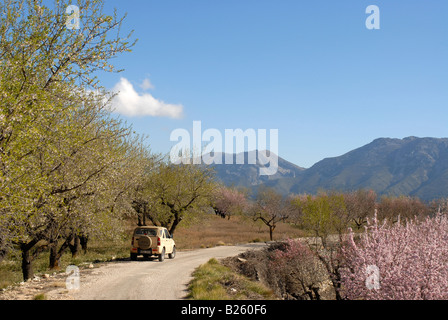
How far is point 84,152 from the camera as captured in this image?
58.2 feet

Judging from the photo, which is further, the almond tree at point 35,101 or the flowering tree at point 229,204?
the flowering tree at point 229,204

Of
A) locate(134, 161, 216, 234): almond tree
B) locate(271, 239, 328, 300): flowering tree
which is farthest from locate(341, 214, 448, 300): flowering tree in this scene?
locate(134, 161, 216, 234): almond tree

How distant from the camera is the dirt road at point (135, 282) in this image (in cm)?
1388

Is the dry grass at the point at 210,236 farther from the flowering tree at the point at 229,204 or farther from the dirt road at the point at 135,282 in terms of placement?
the flowering tree at the point at 229,204

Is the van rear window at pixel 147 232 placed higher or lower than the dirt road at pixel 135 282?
higher

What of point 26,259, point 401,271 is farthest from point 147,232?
point 401,271

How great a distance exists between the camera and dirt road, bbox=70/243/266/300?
13.9m

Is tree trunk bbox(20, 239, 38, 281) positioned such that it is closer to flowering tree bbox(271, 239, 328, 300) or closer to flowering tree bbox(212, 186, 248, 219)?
flowering tree bbox(271, 239, 328, 300)

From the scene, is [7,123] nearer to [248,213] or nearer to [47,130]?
[47,130]

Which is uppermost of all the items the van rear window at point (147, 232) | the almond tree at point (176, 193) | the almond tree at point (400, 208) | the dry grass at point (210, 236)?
the almond tree at point (176, 193)

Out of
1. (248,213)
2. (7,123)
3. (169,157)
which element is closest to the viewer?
(7,123)

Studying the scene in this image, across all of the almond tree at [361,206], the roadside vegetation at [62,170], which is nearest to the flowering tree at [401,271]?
the roadside vegetation at [62,170]

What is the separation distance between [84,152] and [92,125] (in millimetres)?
2206
